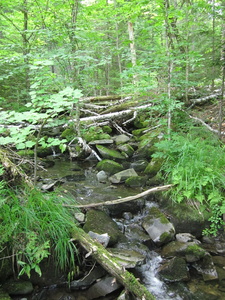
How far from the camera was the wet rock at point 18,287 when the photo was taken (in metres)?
2.73

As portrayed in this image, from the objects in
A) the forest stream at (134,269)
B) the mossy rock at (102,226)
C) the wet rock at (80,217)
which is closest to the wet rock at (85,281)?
the forest stream at (134,269)

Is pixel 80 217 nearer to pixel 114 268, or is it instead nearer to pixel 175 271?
pixel 114 268

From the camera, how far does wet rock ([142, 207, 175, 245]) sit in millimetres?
3994

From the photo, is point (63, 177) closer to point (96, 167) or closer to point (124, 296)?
point (96, 167)

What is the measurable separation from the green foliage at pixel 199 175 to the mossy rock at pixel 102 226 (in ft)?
4.69

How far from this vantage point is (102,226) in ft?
13.0

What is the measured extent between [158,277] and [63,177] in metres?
4.08

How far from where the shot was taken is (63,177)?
650cm

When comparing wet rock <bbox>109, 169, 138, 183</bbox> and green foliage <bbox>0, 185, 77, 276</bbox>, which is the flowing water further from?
green foliage <bbox>0, 185, 77, 276</bbox>

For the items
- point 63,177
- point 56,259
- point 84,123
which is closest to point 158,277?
point 56,259

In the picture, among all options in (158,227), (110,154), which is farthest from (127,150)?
(158,227)

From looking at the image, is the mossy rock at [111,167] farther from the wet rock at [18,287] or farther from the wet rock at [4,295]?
the wet rock at [4,295]

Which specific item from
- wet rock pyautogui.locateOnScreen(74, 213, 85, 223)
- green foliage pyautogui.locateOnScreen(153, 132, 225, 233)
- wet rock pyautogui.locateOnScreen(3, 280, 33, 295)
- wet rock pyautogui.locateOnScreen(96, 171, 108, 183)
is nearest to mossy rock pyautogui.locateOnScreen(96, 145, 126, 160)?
wet rock pyautogui.locateOnScreen(96, 171, 108, 183)

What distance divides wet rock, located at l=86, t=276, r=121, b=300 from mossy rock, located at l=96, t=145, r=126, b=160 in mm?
5028
